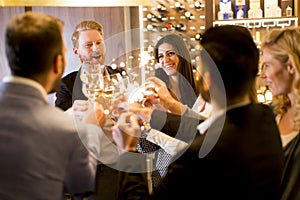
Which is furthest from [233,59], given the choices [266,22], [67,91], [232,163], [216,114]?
[266,22]

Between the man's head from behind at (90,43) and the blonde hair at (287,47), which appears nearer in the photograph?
the blonde hair at (287,47)

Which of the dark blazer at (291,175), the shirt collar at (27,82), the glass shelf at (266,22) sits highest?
the glass shelf at (266,22)

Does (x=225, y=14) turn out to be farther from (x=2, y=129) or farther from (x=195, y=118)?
(x=2, y=129)

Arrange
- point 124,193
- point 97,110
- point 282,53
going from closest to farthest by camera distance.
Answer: point 124,193 → point 97,110 → point 282,53

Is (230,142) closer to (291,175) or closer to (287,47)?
(291,175)

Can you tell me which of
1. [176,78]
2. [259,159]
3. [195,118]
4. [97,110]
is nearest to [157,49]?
[176,78]

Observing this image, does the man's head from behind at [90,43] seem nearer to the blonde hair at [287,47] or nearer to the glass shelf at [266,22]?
the blonde hair at [287,47]

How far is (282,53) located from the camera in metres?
1.68

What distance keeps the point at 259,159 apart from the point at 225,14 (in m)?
3.78

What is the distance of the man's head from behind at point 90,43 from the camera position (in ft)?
8.32

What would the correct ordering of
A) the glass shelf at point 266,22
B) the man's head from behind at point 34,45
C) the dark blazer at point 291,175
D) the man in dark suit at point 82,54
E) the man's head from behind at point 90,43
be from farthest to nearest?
the glass shelf at point 266,22 → the man's head from behind at point 90,43 → the man in dark suit at point 82,54 → the dark blazer at point 291,175 → the man's head from behind at point 34,45

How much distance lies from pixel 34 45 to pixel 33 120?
0.21 m

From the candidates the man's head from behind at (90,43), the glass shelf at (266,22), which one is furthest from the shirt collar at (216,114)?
the glass shelf at (266,22)

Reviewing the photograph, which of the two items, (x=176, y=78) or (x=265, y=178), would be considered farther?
(x=176, y=78)
